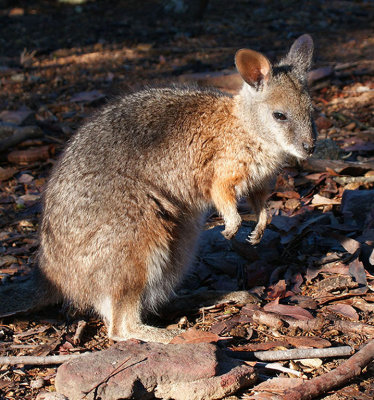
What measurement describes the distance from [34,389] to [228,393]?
111cm

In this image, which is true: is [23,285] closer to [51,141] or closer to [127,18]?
[51,141]

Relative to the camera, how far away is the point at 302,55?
4.34m

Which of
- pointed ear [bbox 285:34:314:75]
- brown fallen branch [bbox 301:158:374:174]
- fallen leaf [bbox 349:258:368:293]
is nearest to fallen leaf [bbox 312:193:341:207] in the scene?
brown fallen branch [bbox 301:158:374:174]

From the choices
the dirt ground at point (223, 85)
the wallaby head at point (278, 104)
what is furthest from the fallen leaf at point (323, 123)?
the wallaby head at point (278, 104)

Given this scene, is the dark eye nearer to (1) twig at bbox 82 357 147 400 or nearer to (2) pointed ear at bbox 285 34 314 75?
(2) pointed ear at bbox 285 34 314 75

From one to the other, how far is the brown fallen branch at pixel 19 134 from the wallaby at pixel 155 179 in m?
2.59

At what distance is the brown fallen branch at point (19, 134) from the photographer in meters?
6.47

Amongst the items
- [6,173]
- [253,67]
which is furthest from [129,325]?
[6,173]

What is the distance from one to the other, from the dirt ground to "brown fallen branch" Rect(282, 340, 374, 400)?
7cm

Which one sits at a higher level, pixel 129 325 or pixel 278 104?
pixel 278 104

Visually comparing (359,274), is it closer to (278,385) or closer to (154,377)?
(278,385)

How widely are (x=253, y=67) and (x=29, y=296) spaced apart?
7.30 ft

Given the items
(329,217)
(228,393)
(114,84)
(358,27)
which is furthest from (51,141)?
(358,27)

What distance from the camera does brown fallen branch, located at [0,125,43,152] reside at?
6.47 m
